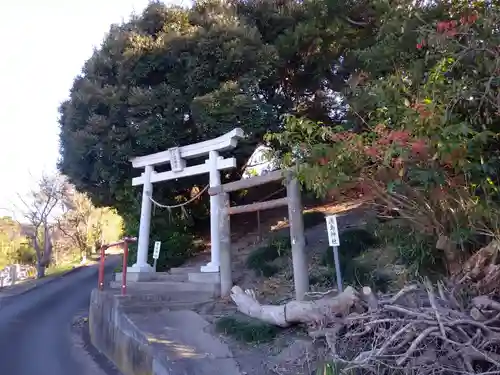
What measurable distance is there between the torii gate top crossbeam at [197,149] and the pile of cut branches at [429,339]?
5877mm

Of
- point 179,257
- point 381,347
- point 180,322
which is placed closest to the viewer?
point 381,347

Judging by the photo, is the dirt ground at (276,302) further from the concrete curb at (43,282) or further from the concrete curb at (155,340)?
the concrete curb at (43,282)

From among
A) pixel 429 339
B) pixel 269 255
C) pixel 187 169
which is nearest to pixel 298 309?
pixel 429 339

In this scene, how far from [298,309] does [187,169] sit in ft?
19.8

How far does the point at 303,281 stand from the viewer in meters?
7.73

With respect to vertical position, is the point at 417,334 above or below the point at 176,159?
below

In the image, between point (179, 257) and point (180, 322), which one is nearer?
point (180, 322)

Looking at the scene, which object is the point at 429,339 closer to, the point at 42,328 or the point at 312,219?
the point at 312,219

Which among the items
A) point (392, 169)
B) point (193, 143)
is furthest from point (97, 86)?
point (392, 169)

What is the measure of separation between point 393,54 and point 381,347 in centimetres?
481

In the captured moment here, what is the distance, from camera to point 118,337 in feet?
26.2

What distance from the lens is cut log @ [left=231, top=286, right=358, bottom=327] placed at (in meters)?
5.51

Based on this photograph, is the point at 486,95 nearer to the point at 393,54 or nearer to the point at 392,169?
the point at 392,169

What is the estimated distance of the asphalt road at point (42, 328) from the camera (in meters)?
8.20
